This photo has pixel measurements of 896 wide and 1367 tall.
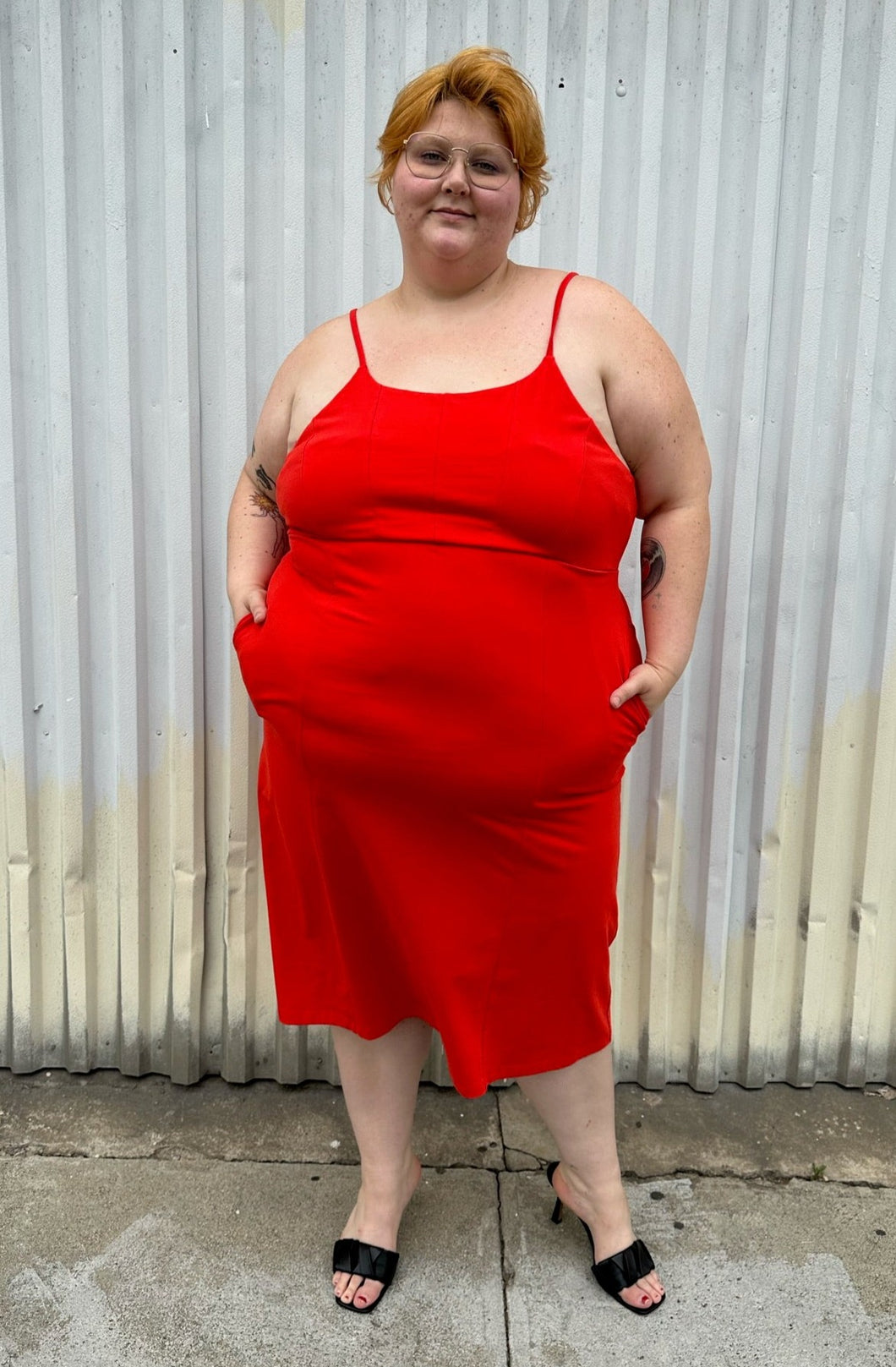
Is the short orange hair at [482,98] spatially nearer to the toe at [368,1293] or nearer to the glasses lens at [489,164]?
the glasses lens at [489,164]

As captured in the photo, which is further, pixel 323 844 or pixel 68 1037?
pixel 68 1037

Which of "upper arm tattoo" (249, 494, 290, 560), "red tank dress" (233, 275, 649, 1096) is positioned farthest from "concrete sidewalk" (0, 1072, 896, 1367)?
"upper arm tattoo" (249, 494, 290, 560)

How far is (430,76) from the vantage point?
6.52ft

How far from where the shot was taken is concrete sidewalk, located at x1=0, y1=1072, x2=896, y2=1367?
225 cm

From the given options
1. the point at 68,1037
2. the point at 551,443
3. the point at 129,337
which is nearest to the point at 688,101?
the point at 551,443

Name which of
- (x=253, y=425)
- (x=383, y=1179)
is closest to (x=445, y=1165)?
(x=383, y=1179)

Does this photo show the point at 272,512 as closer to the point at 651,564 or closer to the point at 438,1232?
the point at 651,564

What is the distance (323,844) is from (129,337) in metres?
1.37

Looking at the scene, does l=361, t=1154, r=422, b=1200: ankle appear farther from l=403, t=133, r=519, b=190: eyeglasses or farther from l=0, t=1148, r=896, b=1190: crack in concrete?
l=403, t=133, r=519, b=190: eyeglasses

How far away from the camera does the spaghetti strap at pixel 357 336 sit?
2.11 metres

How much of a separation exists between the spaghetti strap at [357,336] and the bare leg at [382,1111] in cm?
130

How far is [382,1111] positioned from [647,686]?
42.2 inches

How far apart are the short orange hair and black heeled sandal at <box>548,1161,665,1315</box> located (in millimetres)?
2094

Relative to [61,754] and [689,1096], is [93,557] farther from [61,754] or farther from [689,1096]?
[689,1096]
